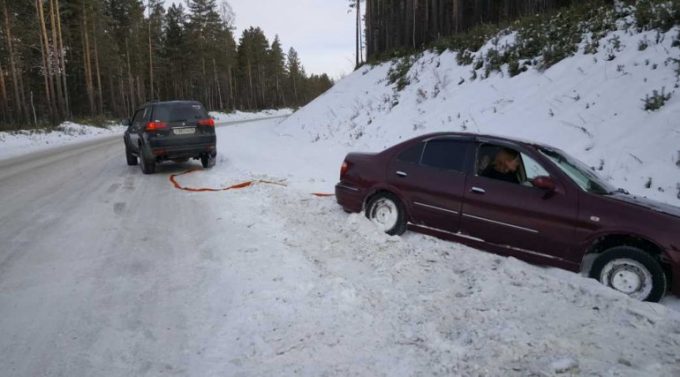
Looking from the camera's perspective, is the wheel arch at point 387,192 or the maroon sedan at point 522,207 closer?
the maroon sedan at point 522,207

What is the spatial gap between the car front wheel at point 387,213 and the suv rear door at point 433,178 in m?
0.18

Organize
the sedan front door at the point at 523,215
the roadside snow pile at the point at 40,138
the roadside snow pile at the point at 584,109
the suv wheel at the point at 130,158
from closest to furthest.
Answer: the sedan front door at the point at 523,215 → the roadside snow pile at the point at 584,109 → the suv wheel at the point at 130,158 → the roadside snow pile at the point at 40,138

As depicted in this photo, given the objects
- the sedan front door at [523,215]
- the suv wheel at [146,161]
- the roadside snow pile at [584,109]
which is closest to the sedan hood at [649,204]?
the sedan front door at [523,215]

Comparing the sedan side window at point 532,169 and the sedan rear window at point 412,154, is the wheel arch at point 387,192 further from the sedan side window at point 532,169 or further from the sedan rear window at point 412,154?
the sedan side window at point 532,169

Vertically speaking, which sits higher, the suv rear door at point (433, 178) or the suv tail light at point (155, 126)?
the suv tail light at point (155, 126)

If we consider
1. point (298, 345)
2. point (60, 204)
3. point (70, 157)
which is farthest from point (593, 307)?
point (70, 157)

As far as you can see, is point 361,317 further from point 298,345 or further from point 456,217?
point 456,217

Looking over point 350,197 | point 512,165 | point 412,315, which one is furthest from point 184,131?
point 412,315

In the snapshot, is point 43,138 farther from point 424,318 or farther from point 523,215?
point 523,215

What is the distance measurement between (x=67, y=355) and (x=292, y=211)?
399 cm

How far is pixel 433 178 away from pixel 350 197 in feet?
4.64

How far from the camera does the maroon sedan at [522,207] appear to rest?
3879 millimetres

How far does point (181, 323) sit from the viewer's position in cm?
324

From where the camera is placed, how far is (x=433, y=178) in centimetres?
524
